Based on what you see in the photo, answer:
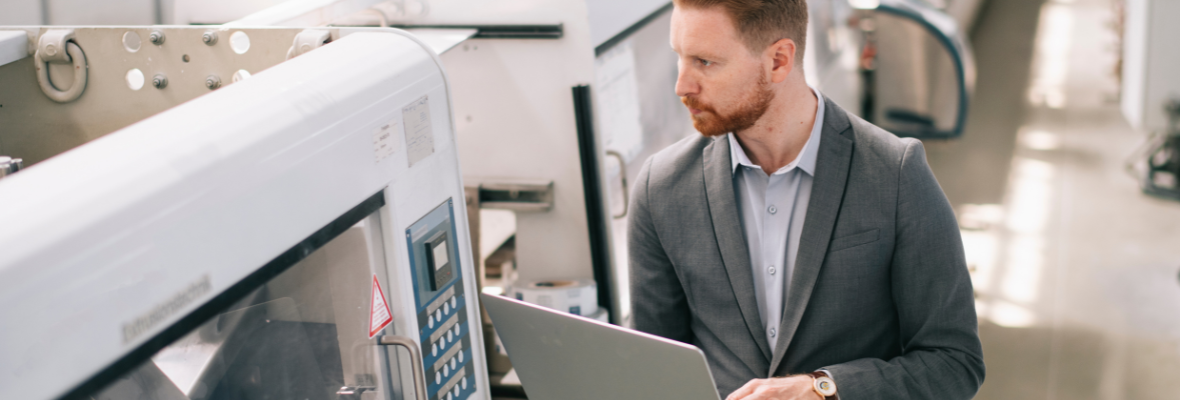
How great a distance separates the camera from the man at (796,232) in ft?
4.81

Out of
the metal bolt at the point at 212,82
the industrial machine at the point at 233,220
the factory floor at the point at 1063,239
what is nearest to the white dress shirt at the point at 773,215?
the industrial machine at the point at 233,220

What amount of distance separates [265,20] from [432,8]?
69 centimetres

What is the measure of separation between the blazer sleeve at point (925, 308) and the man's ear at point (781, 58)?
241 millimetres

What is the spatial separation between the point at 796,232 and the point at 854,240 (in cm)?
11

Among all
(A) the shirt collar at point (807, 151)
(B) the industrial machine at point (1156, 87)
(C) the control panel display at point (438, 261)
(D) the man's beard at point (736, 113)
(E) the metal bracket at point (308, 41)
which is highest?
(E) the metal bracket at point (308, 41)

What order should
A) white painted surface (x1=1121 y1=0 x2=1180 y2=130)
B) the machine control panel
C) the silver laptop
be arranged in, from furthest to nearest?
white painted surface (x1=1121 y1=0 x2=1180 y2=130)
the machine control panel
the silver laptop

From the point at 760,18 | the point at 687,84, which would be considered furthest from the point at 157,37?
the point at 760,18

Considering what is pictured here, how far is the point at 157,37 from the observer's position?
147 centimetres

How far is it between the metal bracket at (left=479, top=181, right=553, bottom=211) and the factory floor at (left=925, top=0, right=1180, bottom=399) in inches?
95.4

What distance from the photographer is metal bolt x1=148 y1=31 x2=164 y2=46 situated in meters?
1.47

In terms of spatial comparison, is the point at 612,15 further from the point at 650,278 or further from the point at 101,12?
the point at 101,12

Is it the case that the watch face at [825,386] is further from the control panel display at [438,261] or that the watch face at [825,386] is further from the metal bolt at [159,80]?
the metal bolt at [159,80]

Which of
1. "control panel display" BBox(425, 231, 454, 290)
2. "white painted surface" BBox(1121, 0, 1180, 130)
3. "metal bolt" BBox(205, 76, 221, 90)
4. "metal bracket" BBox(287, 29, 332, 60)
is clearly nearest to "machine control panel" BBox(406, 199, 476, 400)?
"control panel display" BBox(425, 231, 454, 290)

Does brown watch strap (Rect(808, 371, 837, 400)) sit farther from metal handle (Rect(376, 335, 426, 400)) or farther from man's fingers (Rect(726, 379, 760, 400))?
metal handle (Rect(376, 335, 426, 400))
